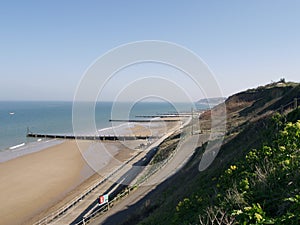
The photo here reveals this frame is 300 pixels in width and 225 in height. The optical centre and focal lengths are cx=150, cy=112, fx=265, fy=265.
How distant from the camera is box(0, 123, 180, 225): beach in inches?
718

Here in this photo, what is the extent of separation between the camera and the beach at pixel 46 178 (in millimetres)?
18234

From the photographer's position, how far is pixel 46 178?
25.8 meters

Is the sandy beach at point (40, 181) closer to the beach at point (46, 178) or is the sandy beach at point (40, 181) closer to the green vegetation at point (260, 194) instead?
the beach at point (46, 178)

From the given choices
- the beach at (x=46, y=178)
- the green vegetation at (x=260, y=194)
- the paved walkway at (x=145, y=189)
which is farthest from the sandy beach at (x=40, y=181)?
the green vegetation at (x=260, y=194)

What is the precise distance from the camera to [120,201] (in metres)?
14.6

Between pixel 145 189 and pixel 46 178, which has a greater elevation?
pixel 145 189

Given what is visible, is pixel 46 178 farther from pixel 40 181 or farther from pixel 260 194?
pixel 260 194

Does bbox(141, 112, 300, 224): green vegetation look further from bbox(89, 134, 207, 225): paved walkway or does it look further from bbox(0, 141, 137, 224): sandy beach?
bbox(0, 141, 137, 224): sandy beach

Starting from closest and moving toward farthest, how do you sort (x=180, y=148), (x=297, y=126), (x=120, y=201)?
(x=297, y=126) → (x=120, y=201) → (x=180, y=148)

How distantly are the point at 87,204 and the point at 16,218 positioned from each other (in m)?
4.98

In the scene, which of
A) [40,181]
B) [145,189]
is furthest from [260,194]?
[40,181]

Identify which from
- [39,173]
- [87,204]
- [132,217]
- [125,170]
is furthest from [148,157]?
[132,217]

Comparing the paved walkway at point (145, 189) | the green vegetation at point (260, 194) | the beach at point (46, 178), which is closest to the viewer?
the green vegetation at point (260, 194)

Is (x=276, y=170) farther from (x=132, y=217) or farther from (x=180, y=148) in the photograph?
(x=180, y=148)
